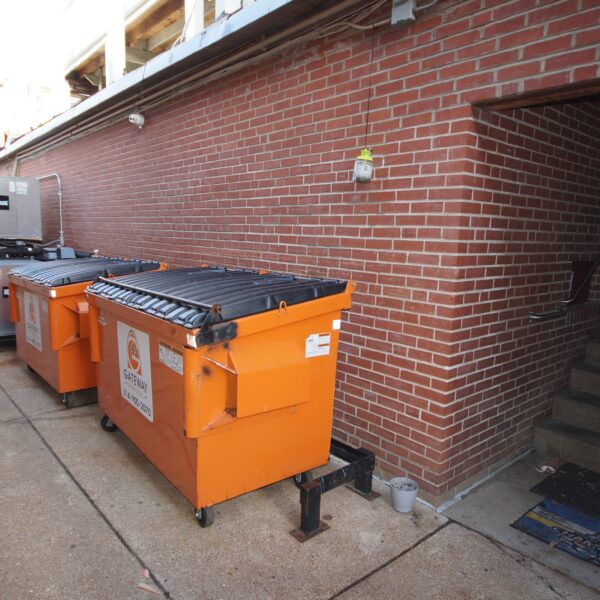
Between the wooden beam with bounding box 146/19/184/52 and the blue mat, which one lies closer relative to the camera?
the blue mat

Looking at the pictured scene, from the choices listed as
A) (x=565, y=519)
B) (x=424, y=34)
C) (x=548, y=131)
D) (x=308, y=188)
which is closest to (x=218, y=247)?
(x=308, y=188)

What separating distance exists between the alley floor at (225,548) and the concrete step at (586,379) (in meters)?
2.02

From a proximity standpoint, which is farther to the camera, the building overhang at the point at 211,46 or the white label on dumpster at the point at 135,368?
the building overhang at the point at 211,46

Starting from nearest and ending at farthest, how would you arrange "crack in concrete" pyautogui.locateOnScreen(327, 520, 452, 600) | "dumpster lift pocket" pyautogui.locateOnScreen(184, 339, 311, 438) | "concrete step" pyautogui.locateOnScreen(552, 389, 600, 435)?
"crack in concrete" pyautogui.locateOnScreen(327, 520, 452, 600) → "dumpster lift pocket" pyautogui.locateOnScreen(184, 339, 311, 438) → "concrete step" pyautogui.locateOnScreen(552, 389, 600, 435)

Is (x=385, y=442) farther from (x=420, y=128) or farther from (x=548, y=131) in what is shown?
(x=548, y=131)

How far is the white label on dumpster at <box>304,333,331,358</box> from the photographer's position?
8.75 ft

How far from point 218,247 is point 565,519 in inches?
143

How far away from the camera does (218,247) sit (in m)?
4.67

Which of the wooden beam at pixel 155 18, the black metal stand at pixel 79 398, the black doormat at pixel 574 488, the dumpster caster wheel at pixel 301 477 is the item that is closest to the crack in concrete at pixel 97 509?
the black metal stand at pixel 79 398

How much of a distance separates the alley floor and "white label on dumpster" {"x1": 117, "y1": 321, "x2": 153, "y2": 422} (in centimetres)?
56

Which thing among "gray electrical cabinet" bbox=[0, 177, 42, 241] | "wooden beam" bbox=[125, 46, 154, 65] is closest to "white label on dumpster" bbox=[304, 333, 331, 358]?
"gray electrical cabinet" bbox=[0, 177, 42, 241]

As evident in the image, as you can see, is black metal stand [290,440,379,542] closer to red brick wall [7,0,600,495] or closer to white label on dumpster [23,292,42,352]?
red brick wall [7,0,600,495]

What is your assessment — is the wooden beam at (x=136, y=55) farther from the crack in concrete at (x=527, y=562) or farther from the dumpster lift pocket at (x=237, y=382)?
the crack in concrete at (x=527, y=562)

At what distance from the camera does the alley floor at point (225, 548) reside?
2170 mm
